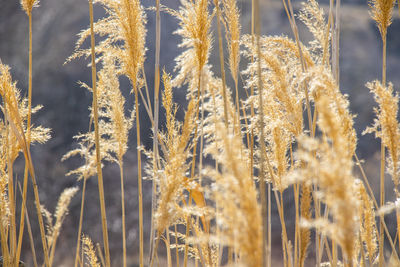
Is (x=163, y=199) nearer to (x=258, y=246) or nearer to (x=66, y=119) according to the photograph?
(x=258, y=246)

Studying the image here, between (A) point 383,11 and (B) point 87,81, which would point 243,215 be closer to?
(A) point 383,11

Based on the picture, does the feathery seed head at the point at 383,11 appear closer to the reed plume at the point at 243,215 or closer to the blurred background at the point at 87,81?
the reed plume at the point at 243,215

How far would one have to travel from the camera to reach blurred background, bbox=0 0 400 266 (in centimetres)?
362

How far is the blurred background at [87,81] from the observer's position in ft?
11.9

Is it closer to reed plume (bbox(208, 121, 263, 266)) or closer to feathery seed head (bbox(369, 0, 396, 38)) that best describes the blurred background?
feathery seed head (bbox(369, 0, 396, 38))

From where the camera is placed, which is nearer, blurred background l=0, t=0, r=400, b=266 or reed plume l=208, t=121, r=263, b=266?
reed plume l=208, t=121, r=263, b=266

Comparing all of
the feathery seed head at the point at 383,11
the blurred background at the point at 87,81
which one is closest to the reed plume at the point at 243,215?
the feathery seed head at the point at 383,11

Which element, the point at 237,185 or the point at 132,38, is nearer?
the point at 237,185

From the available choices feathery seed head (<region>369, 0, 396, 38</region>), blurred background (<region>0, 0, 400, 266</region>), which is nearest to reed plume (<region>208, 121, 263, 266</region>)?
feathery seed head (<region>369, 0, 396, 38</region>)

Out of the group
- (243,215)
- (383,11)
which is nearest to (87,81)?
(383,11)

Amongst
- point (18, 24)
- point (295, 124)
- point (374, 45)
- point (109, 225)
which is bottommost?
point (109, 225)

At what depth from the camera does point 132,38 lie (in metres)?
1.04

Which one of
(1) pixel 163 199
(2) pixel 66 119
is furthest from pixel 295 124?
(2) pixel 66 119

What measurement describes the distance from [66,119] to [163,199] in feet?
11.0
